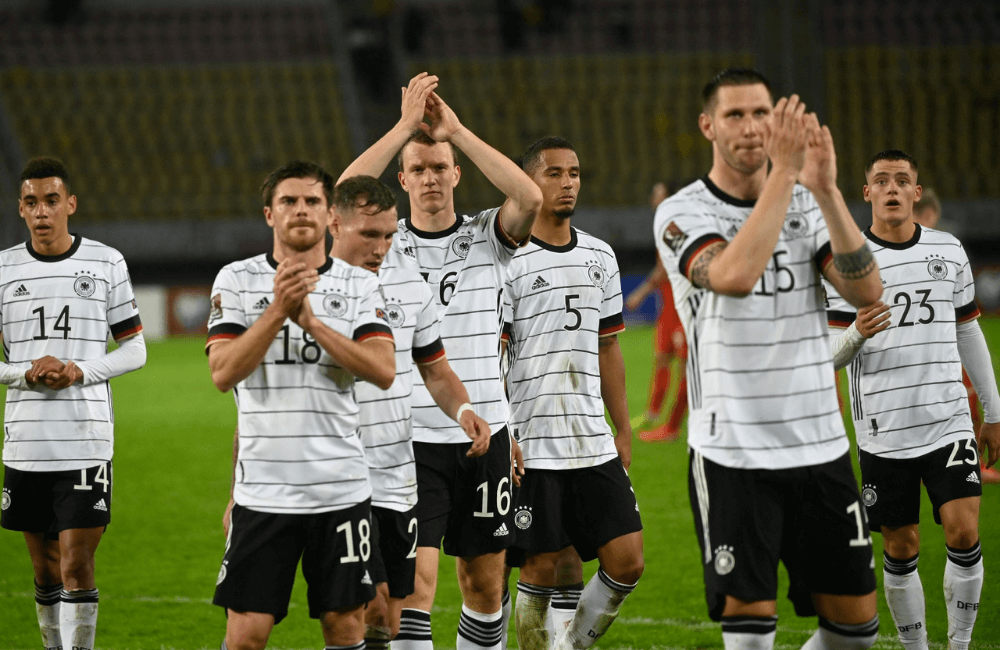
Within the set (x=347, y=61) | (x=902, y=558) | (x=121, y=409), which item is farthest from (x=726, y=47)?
(x=902, y=558)

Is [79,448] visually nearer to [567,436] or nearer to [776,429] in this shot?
[567,436]

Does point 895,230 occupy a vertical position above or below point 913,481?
above

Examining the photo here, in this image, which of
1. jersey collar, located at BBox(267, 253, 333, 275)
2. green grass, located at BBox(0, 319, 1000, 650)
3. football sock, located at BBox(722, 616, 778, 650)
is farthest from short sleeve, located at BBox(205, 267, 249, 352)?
green grass, located at BBox(0, 319, 1000, 650)

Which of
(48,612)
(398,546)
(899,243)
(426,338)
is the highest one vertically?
(899,243)

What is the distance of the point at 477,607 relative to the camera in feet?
15.0

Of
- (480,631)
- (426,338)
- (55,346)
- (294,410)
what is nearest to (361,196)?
(426,338)

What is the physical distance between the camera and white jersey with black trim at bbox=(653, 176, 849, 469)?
3482 mm

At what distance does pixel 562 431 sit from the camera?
16.0ft

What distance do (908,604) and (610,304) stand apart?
186 centimetres

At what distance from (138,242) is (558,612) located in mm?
21689

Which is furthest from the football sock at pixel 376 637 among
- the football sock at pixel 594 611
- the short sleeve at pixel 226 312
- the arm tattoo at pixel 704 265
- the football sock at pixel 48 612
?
the arm tattoo at pixel 704 265

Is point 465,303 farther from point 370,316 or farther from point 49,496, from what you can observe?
point 49,496

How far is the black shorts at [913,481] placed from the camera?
4965 millimetres

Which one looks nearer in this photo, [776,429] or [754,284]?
[754,284]
